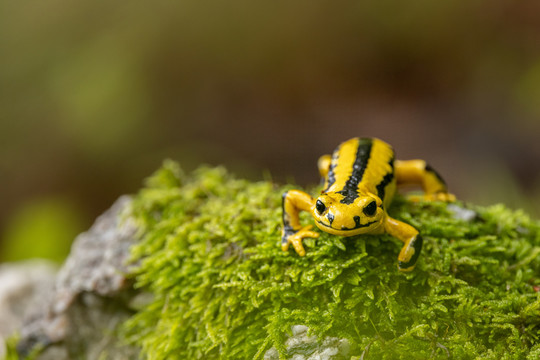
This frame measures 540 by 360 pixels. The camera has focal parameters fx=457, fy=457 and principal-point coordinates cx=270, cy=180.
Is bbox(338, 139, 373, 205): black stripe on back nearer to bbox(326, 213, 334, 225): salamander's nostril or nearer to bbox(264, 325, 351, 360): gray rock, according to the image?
bbox(326, 213, 334, 225): salamander's nostril

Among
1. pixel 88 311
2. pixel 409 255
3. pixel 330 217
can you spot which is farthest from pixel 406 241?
pixel 88 311

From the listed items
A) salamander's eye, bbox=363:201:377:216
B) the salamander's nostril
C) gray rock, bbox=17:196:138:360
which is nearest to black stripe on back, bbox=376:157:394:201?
salamander's eye, bbox=363:201:377:216

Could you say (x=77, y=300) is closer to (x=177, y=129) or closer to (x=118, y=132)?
(x=118, y=132)

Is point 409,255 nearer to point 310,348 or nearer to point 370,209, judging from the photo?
point 370,209

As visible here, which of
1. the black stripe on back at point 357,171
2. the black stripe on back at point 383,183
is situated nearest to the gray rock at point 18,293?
the black stripe on back at point 357,171

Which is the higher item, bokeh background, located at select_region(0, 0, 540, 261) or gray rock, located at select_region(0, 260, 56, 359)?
bokeh background, located at select_region(0, 0, 540, 261)

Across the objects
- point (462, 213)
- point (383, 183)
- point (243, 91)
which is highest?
point (243, 91)
